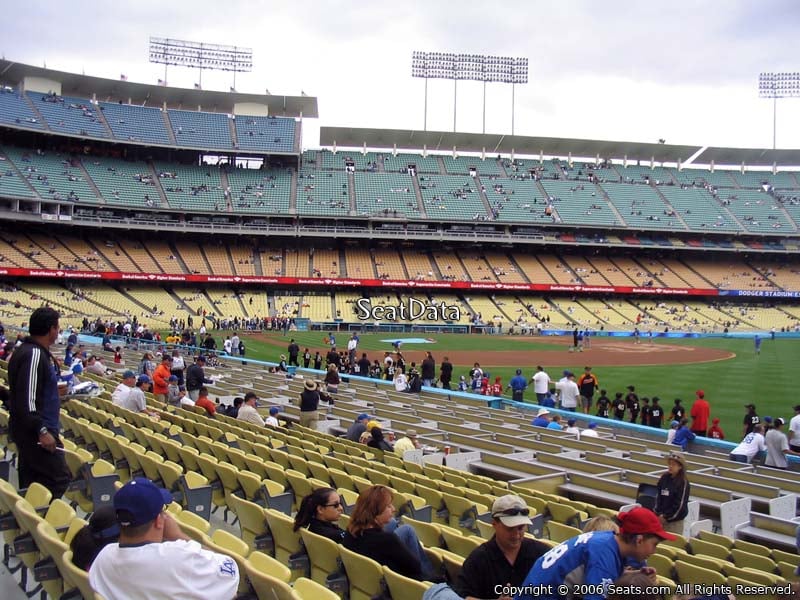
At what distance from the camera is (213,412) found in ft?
42.5

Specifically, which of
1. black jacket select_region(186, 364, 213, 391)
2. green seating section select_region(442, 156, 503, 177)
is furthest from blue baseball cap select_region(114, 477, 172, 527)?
green seating section select_region(442, 156, 503, 177)

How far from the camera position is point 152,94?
65.8m

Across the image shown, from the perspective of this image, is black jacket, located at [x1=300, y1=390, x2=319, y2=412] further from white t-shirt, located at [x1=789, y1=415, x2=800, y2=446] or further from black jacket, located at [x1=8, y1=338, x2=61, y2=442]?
white t-shirt, located at [x1=789, y1=415, x2=800, y2=446]

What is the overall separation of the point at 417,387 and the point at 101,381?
8.82 m

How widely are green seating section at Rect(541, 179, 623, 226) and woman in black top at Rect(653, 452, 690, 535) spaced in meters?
61.7

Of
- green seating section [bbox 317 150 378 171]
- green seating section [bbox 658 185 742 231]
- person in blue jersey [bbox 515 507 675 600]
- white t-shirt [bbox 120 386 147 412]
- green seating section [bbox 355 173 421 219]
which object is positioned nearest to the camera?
person in blue jersey [bbox 515 507 675 600]

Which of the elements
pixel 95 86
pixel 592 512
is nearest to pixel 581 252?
pixel 95 86

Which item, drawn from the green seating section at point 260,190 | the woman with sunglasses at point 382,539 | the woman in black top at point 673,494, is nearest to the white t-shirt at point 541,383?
the woman in black top at point 673,494

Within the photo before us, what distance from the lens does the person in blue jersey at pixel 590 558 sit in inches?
143

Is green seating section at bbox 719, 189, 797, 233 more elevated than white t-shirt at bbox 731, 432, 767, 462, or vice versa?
green seating section at bbox 719, 189, 797, 233

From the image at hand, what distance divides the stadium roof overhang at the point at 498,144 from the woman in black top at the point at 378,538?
68.2 meters

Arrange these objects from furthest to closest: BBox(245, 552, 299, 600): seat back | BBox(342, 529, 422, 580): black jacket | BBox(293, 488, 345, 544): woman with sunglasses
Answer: BBox(293, 488, 345, 544): woman with sunglasses
BBox(342, 529, 422, 580): black jacket
BBox(245, 552, 299, 600): seat back

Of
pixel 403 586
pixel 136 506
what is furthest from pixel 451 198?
pixel 136 506

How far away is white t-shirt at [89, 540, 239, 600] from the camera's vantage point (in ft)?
11.0
